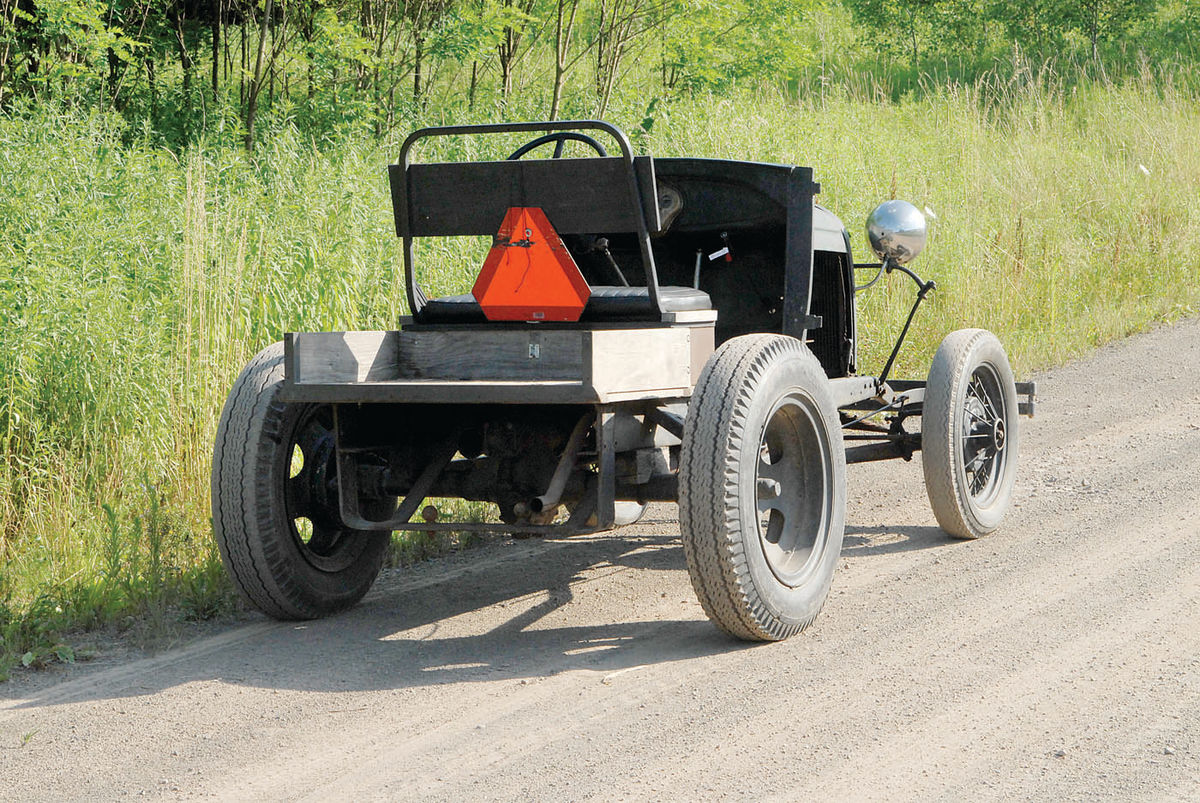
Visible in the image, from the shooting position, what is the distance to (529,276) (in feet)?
15.1

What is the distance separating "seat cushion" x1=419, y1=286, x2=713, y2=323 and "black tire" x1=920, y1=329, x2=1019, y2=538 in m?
1.27

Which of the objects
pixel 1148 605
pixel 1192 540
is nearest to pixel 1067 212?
pixel 1192 540

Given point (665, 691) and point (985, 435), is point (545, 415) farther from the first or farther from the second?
point (985, 435)

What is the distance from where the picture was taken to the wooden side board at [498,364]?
13.1 ft

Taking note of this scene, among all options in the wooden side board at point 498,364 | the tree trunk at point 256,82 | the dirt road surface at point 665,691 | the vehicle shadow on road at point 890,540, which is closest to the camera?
the dirt road surface at point 665,691

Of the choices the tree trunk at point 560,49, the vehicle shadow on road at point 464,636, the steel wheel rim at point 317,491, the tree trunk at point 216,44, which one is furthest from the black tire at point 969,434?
the tree trunk at point 216,44

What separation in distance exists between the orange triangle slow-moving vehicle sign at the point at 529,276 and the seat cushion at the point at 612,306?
A: 7 centimetres

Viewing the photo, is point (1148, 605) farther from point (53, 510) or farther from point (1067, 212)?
point (1067, 212)

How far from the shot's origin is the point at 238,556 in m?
4.50

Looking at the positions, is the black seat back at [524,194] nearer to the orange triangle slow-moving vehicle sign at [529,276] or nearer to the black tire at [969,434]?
the orange triangle slow-moving vehicle sign at [529,276]

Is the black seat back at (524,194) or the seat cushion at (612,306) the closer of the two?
the black seat back at (524,194)

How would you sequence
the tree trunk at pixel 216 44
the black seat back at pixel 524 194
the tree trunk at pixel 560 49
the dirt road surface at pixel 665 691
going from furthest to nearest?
the tree trunk at pixel 560 49
the tree trunk at pixel 216 44
the black seat back at pixel 524 194
the dirt road surface at pixel 665 691

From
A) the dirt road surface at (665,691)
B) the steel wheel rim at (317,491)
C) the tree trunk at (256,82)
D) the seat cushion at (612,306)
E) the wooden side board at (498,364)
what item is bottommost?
the dirt road surface at (665,691)

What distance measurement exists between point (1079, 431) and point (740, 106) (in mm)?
6407
